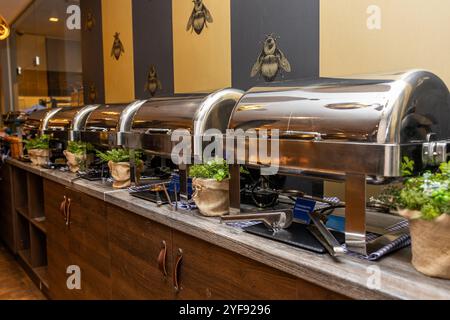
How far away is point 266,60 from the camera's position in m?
1.96

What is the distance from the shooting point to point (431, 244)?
0.85 metres

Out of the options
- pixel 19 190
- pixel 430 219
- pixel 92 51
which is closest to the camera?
pixel 430 219

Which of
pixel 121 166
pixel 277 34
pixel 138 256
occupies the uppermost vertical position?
pixel 277 34

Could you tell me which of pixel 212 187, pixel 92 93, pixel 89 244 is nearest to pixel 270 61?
pixel 212 187

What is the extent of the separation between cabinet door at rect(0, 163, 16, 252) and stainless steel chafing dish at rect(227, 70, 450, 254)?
329cm

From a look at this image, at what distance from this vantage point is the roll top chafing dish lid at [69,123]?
8.76 ft

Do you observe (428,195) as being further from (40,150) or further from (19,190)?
(19,190)

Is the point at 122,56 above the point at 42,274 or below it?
above

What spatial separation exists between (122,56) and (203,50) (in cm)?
129

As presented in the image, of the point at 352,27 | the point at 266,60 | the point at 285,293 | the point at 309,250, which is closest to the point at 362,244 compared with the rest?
the point at 309,250

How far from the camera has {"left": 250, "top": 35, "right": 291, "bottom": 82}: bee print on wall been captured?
1.88m

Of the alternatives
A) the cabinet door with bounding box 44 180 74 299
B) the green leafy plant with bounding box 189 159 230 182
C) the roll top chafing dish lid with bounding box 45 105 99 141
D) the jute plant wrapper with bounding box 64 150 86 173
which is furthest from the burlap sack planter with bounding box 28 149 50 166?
the green leafy plant with bounding box 189 159 230 182
